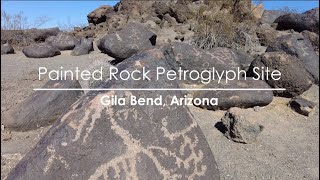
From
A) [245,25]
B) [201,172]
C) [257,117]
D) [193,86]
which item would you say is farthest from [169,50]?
[245,25]

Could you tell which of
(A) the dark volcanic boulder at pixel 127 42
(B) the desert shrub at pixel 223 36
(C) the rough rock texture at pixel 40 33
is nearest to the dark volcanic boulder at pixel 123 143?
(A) the dark volcanic boulder at pixel 127 42

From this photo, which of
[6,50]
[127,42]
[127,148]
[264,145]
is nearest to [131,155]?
[127,148]

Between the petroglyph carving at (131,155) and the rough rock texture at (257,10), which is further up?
the rough rock texture at (257,10)

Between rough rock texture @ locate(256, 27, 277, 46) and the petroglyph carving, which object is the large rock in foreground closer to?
rough rock texture @ locate(256, 27, 277, 46)

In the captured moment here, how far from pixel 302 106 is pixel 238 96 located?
0.94 meters

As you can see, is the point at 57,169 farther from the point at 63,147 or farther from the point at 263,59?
the point at 263,59

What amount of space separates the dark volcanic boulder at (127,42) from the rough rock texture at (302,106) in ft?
12.5

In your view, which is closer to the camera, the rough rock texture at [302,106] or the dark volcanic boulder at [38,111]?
the dark volcanic boulder at [38,111]

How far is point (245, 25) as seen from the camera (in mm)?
10219

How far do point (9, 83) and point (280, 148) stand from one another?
15.1ft

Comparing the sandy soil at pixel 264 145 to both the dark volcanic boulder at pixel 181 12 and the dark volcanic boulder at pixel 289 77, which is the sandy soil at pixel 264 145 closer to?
the dark volcanic boulder at pixel 289 77

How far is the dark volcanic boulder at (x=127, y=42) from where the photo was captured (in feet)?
25.3

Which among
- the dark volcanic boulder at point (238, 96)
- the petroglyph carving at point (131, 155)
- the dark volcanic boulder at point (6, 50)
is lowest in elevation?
the dark volcanic boulder at point (6, 50)

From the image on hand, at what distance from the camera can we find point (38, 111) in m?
4.05
